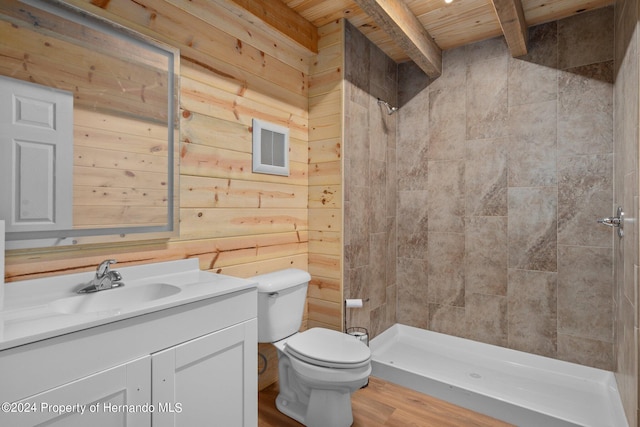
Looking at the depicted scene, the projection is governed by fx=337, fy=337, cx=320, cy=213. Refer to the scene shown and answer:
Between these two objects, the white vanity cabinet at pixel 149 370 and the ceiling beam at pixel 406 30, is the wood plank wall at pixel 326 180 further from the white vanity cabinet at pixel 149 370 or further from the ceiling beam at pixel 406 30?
the white vanity cabinet at pixel 149 370

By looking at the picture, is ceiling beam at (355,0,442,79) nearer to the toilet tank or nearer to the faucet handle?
the toilet tank

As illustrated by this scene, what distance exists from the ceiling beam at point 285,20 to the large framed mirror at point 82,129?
0.62 metres

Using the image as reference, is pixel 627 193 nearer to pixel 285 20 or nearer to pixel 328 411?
pixel 328 411

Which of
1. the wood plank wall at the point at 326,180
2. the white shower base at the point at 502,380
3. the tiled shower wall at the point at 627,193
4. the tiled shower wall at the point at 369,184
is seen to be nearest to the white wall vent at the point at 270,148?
the wood plank wall at the point at 326,180

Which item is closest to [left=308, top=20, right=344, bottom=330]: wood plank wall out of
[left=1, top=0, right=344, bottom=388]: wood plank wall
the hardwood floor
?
[left=1, top=0, right=344, bottom=388]: wood plank wall

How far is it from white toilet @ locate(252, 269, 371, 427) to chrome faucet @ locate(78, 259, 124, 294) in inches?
28.6

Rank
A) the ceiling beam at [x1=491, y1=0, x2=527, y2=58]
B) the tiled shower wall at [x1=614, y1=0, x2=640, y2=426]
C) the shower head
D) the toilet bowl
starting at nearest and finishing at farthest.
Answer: the tiled shower wall at [x1=614, y1=0, x2=640, y2=426] → the toilet bowl → the ceiling beam at [x1=491, y1=0, x2=527, y2=58] → the shower head

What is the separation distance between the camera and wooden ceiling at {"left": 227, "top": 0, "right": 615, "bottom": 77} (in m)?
1.97

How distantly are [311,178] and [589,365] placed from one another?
2227 millimetres

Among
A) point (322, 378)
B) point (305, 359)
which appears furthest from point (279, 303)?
point (322, 378)

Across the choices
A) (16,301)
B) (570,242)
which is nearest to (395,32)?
(570,242)

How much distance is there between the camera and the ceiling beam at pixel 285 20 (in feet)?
6.46

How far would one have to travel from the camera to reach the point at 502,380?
223 centimetres

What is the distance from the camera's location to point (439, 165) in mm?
2783
